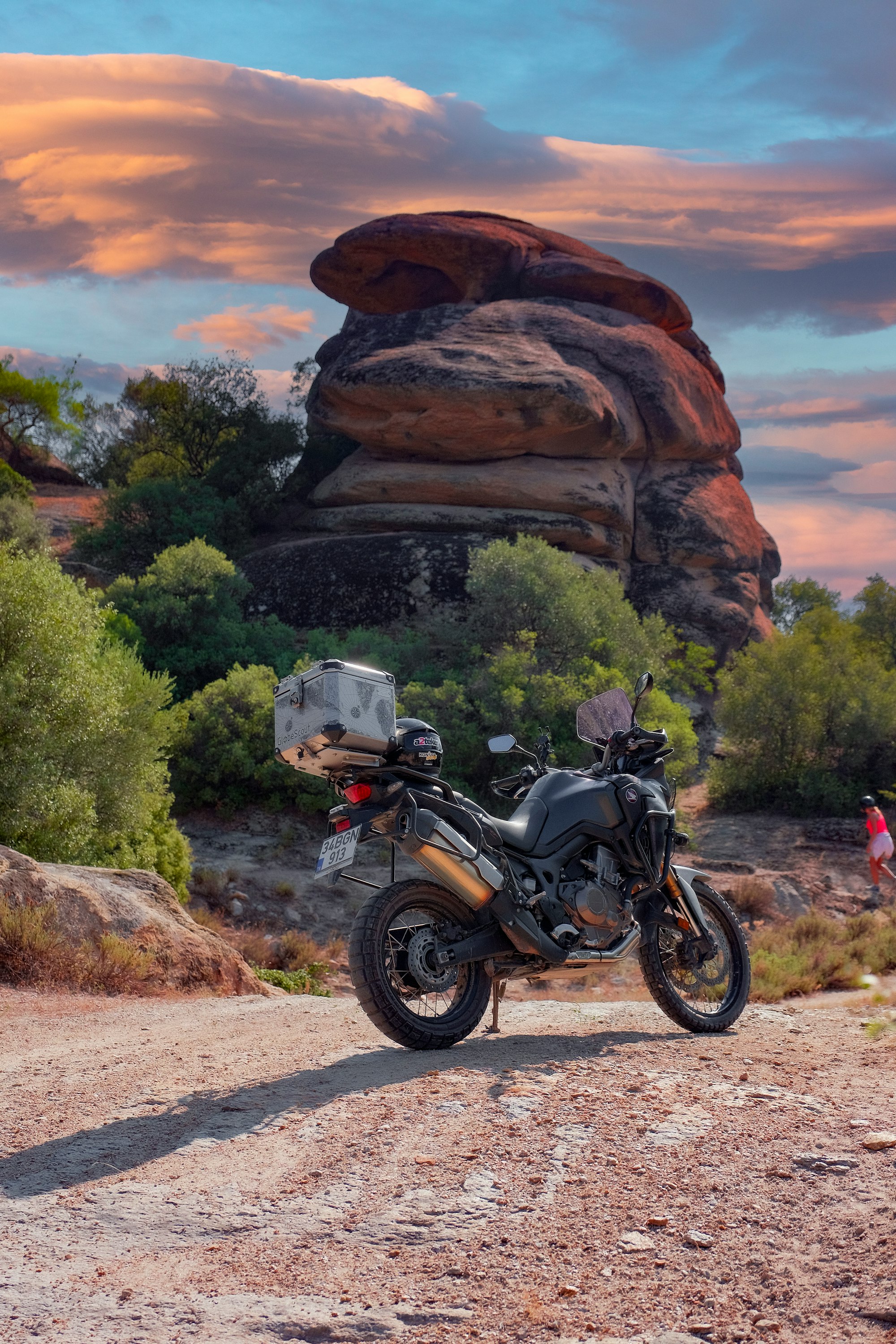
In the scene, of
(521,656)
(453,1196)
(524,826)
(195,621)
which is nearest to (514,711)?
(521,656)

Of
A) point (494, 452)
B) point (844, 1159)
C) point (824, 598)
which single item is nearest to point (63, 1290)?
point (844, 1159)

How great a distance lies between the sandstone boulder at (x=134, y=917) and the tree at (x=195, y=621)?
1795cm

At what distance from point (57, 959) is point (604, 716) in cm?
445

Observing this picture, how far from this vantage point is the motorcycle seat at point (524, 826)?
6.10 meters

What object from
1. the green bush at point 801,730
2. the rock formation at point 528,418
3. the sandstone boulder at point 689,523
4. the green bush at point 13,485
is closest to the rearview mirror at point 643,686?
the green bush at point 801,730

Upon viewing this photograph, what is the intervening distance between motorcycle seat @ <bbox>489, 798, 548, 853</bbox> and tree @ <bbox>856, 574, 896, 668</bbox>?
37134 mm

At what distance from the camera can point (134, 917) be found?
902 cm

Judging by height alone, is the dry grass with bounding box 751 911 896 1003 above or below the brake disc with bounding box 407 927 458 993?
below

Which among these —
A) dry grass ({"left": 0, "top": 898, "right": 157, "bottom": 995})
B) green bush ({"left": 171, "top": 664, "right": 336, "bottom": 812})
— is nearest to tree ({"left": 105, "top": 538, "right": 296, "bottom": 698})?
green bush ({"left": 171, "top": 664, "right": 336, "bottom": 812})

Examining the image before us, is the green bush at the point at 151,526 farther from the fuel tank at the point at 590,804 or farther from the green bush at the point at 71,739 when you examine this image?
the fuel tank at the point at 590,804

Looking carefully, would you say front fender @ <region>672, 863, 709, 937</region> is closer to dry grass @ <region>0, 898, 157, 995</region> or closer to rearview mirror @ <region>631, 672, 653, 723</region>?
A: rearview mirror @ <region>631, 672, 653, 723</region>

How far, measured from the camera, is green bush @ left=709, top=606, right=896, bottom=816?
2936cm

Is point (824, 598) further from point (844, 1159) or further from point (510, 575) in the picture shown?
point (844, 1159)

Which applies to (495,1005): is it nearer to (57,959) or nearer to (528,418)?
(57,959)
